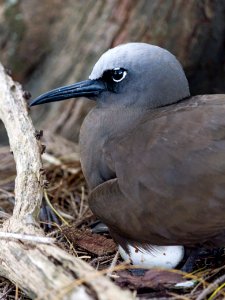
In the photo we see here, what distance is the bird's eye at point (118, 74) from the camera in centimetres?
432

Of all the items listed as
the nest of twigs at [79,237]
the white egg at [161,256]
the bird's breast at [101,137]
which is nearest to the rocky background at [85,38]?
the nest of twigs at [79,237]

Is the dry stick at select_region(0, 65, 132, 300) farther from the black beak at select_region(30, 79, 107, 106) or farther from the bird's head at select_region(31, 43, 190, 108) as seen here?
the bird's head at select_region(31, 43, 190, 108)

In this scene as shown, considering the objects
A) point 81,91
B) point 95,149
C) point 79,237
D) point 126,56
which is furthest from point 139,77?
point 79,237

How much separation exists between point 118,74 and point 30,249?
1.28 metres

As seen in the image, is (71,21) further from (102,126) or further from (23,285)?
(23,285)

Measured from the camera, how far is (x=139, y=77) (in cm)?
432

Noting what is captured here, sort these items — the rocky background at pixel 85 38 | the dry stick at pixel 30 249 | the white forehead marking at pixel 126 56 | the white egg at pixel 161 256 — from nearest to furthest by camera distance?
the dry stick at pixel 30 249
the white egg at pixel 161 256
the white forehead marking at pixel 126 56
the rocky background at pixel 85 38

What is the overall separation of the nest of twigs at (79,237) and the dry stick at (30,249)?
14 centimetres

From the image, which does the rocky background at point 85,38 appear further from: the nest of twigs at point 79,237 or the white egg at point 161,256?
the white egg at point 161,256

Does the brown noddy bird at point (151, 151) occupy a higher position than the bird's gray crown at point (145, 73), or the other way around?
→ the bird's gray crown at point (145, 73)

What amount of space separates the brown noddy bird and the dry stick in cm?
27

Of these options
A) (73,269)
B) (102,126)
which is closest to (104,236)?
(102,126)

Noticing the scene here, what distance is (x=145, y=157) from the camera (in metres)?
3.93

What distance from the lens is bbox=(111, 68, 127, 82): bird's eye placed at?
432cm
